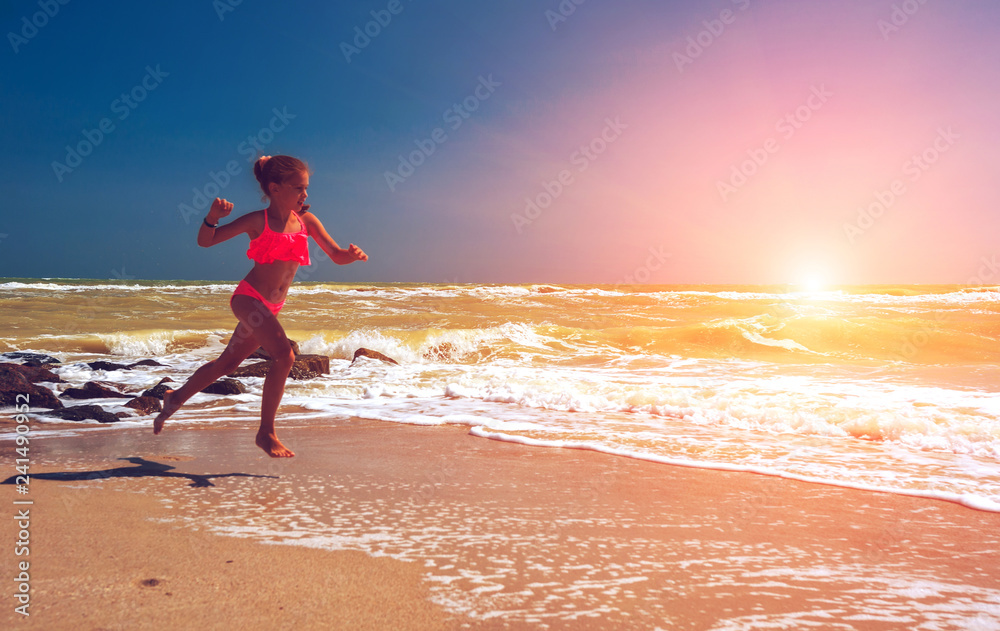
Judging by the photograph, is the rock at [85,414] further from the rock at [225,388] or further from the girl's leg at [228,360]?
the girl's leg at [228,360]

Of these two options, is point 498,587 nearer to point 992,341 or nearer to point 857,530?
point 857,530

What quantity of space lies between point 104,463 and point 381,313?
18.3m

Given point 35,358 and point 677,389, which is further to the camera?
point 35,358

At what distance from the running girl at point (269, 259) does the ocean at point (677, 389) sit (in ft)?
3.48

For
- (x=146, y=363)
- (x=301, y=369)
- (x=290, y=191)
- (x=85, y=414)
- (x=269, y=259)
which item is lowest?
(x=85, y=414)

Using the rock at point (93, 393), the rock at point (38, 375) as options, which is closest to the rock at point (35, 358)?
the rock at point (38, 375)

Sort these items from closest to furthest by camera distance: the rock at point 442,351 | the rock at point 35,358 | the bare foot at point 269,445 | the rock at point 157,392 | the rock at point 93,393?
the bare foot at point 269,445
the rock at point 157,392
the rock at point 93,393
the rock at point 35,358
the rock at point 442,351

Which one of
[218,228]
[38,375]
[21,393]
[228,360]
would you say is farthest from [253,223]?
[38,375]

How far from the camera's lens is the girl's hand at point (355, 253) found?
3646mm

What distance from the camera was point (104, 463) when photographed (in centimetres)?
375

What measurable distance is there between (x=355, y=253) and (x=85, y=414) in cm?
350

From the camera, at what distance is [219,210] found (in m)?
3.20

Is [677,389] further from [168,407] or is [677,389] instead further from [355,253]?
[168,407]

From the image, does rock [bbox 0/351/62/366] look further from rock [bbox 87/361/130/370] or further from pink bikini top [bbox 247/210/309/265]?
pink bikini top [bbox 247/210/309/265]
